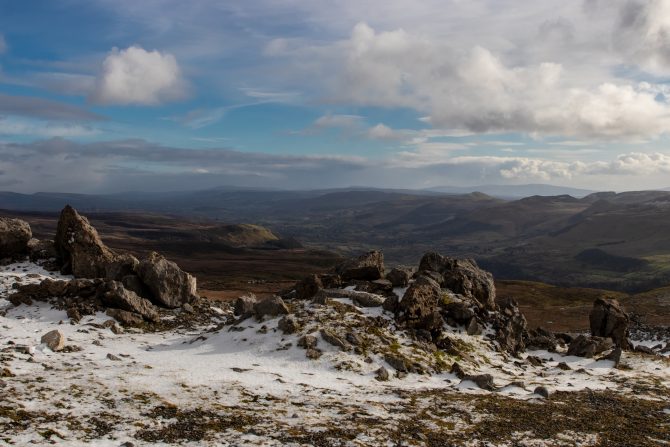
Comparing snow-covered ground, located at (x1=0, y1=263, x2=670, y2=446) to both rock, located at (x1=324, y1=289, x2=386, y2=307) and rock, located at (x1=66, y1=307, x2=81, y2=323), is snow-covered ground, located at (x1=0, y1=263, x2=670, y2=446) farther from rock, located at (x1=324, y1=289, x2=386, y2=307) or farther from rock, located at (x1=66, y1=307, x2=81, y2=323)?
rock, located at (x1=324, y1=289, x2=386, y2=307)

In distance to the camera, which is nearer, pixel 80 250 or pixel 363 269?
pixel 363 269

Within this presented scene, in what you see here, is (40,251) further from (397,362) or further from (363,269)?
(397,362)

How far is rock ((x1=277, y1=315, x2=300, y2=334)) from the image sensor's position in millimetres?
30078

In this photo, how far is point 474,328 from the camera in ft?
118

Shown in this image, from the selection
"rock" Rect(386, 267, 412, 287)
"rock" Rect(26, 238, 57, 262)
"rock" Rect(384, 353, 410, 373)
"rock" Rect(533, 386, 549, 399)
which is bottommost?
"rock" Rect(533, 386, 549, 399)

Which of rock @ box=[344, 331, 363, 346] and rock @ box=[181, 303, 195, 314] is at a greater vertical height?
rock @ box=[344, 331, 363, 346]

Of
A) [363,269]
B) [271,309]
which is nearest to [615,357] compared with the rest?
[363,269]

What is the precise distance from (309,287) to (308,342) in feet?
43.2

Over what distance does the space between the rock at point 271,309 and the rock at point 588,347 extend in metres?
23.4

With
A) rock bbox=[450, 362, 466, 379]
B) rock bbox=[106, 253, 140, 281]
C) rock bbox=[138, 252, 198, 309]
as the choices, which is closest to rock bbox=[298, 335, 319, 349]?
rock bbox=[450, 362, 466, 379]

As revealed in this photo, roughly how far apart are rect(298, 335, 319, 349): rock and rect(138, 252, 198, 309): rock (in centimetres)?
1871

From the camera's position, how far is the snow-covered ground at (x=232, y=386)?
16.4 meters

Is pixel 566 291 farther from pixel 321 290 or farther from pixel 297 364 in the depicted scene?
pixel 297 364

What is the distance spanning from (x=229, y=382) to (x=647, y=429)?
19.2 metres
